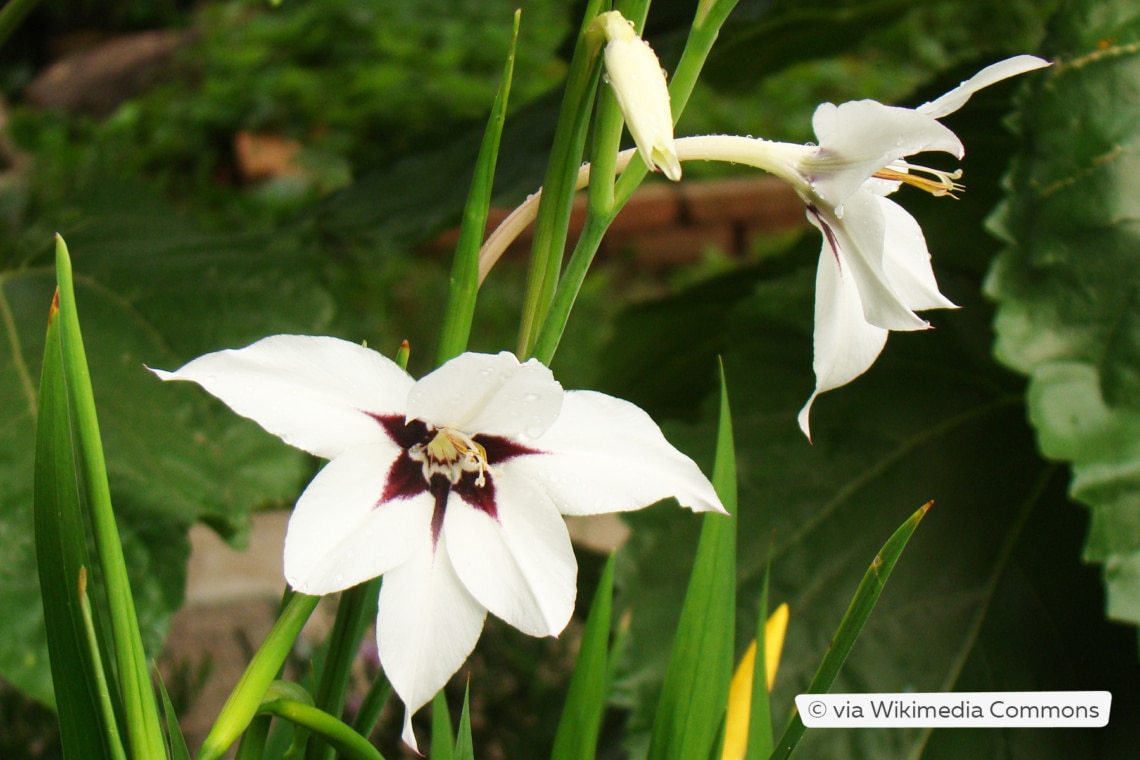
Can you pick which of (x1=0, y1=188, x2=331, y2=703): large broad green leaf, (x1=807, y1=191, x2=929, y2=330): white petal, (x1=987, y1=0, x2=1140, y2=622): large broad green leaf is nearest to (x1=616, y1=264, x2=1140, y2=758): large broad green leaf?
(x1=987, y1=0, x2=1140, y2=622): large broad green leaf

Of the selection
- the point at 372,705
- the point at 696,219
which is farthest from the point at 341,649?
the point at 696,219

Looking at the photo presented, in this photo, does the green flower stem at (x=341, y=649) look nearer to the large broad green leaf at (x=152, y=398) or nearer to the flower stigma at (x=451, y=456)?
the flower stigma at (x=451, y=456)

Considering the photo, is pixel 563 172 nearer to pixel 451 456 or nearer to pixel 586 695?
pixel 451 456

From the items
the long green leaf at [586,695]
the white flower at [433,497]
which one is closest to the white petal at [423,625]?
the white flower at [433,497]

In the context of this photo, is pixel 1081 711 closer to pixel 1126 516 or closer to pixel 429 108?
pixel 1126 516

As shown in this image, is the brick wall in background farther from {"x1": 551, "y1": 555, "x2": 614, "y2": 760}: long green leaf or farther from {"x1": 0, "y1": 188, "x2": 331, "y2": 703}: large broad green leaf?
{"x1": 551, "y1": 555, "x2": 614, "y2": 760}: long green leaf

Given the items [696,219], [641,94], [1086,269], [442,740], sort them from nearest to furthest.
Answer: [641,94], [442,740], [1086,269], [696,219]

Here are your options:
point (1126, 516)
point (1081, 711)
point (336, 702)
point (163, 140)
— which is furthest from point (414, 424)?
point (163, 140)
